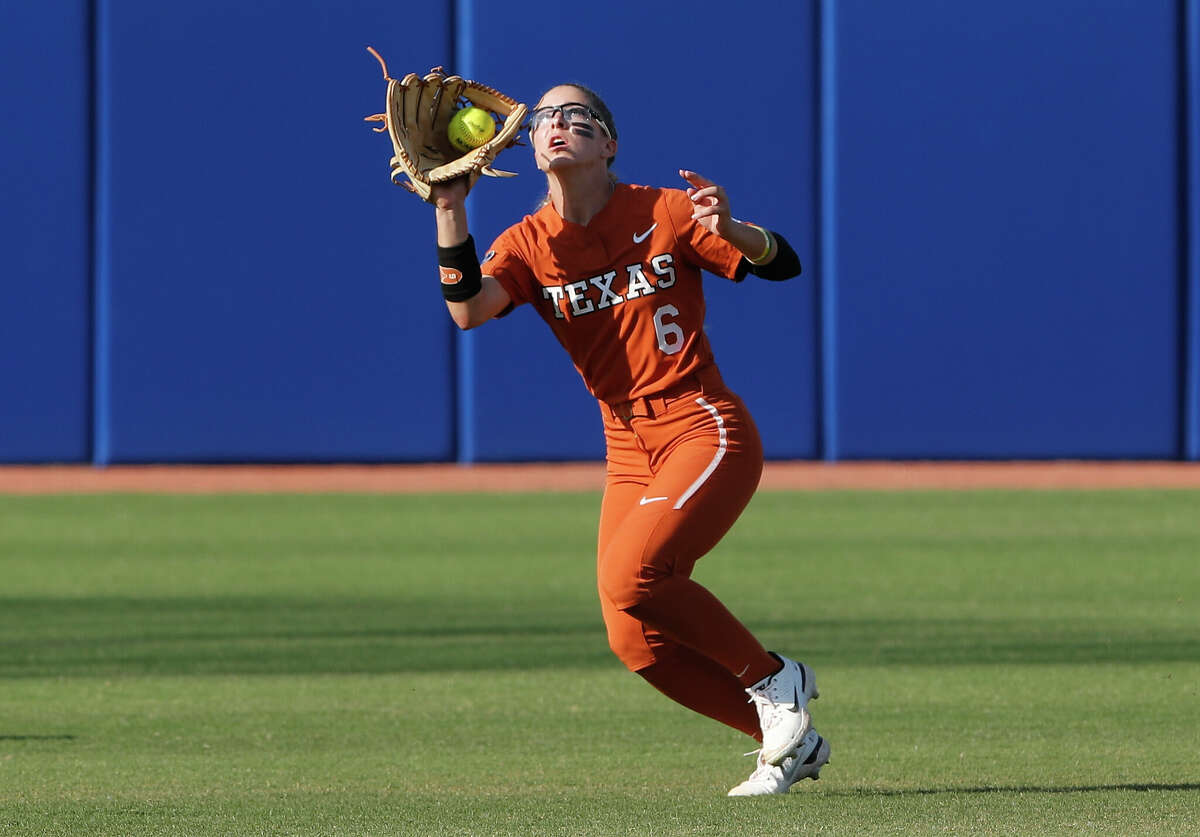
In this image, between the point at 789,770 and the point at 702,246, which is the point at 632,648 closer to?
the point at 789,770

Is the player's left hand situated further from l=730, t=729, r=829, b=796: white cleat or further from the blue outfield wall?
the blue outfield wall

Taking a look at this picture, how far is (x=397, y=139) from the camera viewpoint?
4703 millimetres

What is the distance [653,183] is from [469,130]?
1283 cm

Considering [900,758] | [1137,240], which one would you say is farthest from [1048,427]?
[900,758]

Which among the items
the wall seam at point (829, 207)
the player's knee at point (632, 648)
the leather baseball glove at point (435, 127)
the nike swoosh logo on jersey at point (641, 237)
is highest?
the wall seam at point (829, 207)

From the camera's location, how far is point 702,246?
4.76 meters

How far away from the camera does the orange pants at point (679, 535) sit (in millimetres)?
4500

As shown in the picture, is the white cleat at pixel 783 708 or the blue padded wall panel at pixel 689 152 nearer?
the white cleat at pixel 783 708

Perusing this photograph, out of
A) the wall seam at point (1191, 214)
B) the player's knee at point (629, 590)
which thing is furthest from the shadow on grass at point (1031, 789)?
the wall seam at point (1191, 214)

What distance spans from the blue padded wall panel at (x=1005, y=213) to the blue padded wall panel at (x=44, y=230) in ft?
22.8

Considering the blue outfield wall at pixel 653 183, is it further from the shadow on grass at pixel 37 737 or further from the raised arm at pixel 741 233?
the raised arm at pixel 741 233

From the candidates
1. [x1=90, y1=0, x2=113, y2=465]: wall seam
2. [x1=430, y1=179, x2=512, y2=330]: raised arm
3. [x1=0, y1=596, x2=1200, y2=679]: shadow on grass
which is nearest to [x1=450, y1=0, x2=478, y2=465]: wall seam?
[x1=90, y1=0, x2=113, y2=465]: wall seam

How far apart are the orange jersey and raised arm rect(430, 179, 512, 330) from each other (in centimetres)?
15

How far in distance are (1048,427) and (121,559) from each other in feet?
31.6
